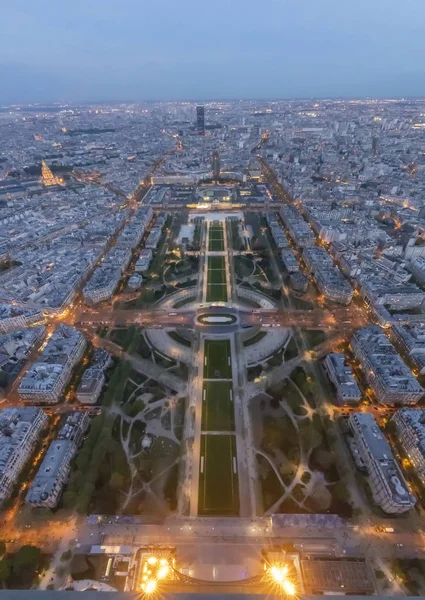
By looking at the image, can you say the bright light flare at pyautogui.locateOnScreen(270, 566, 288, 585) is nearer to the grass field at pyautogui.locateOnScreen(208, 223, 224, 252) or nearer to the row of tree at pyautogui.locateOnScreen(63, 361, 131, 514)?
the row of tree at pyautogui.locateOnScreen(63, 361, 131, 514)

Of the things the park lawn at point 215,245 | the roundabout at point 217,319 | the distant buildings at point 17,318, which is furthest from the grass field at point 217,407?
the park lawn at point 215,245

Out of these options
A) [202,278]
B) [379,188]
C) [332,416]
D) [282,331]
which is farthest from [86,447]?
[379,188]

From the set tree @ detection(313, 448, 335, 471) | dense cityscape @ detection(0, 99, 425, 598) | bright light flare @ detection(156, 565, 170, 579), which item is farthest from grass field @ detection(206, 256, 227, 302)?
bright light flare @ detection(156, 565, 170, 579)

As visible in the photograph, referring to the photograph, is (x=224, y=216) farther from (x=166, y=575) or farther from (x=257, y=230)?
(x=166, y=575)

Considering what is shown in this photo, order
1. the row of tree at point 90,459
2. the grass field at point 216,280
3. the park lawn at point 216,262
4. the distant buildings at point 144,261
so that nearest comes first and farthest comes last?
the row of tree at point 90,459
the grass field at point 216,280
the distant buildings at point 144,261
the park lawn at point 216,262

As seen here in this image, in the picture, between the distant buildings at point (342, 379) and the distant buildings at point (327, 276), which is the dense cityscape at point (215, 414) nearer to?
the distant buildings at point (342, 379)

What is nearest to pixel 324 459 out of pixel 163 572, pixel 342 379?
pixel 342 379
